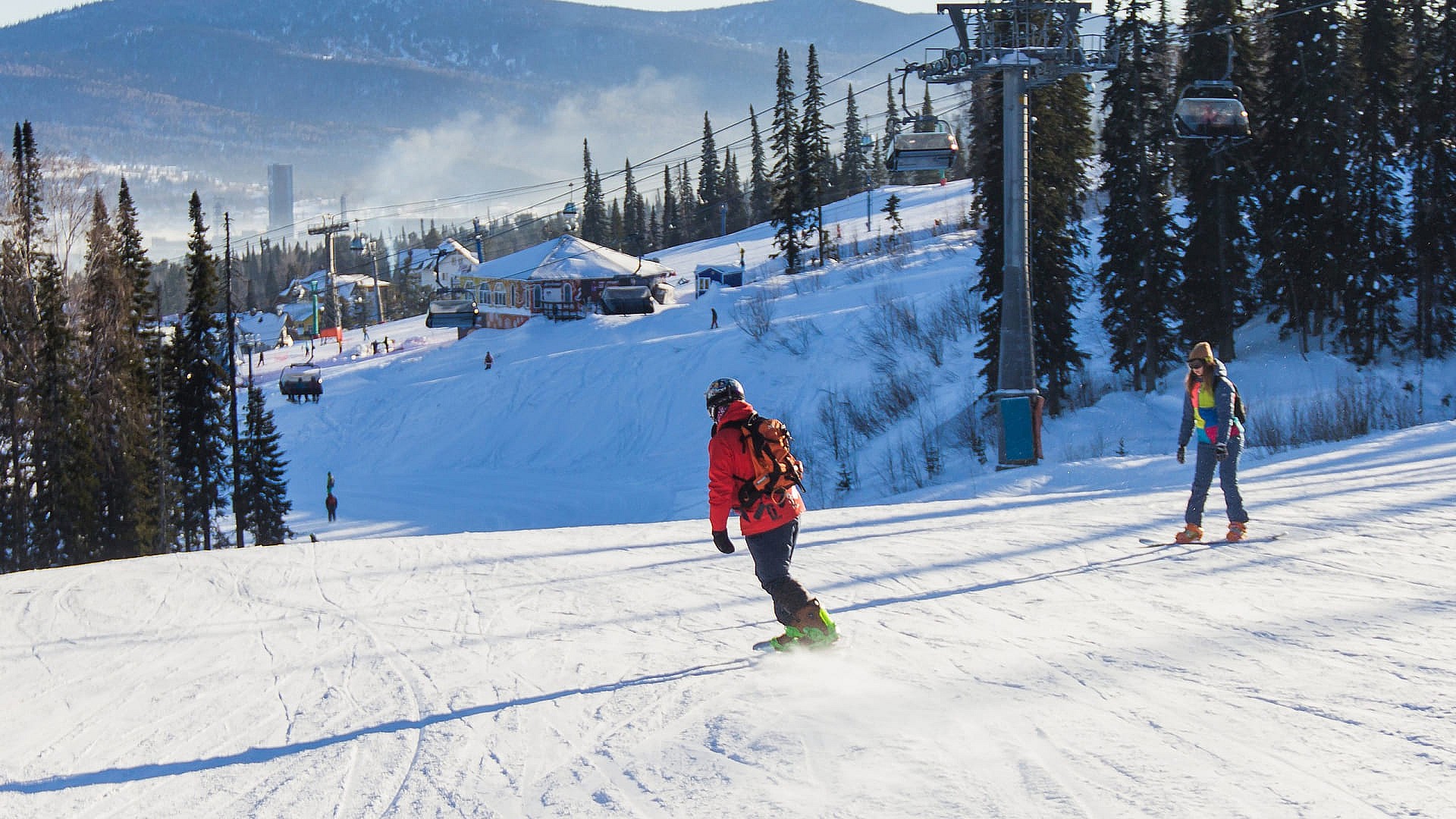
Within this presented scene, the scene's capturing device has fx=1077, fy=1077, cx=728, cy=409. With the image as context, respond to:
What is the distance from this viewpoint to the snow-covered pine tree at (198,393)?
132ft

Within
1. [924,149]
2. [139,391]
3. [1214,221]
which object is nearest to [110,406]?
[139,391]

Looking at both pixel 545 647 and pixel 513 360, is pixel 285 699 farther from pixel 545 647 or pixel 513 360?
pixel 513 360

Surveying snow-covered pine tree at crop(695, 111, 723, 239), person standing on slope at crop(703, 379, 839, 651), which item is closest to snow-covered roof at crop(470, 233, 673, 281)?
snow-covered pine tree at crop(695, 111, 723, 239)

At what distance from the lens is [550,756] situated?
5.36 metres

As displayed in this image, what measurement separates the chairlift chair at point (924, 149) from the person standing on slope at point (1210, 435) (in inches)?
450

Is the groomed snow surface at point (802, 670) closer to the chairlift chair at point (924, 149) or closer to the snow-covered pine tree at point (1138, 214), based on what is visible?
the chairlift chair at point (924, 149)

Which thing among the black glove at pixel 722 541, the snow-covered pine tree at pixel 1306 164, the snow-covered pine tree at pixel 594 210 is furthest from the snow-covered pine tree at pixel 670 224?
the black glove at pixel 722 541

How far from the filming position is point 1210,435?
9812mm

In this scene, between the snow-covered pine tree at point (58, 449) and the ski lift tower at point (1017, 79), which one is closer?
the ski lift tower at point (1017, 79)

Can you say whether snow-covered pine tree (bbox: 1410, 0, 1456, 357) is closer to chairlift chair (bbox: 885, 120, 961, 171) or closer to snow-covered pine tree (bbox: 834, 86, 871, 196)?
chairlift chair (bbox: 885, 120, 961, 171)

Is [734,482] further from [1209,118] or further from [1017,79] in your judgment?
[1209,118]

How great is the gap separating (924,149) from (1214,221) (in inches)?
595

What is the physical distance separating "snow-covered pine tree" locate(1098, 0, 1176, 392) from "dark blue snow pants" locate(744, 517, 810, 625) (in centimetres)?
2690

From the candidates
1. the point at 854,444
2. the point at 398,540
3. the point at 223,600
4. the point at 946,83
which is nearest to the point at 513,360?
the point at 854,444
